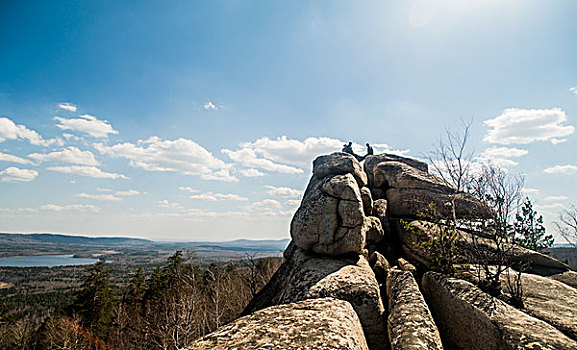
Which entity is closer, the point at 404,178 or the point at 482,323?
the point at 482,323

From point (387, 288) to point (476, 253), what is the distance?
4588 mm

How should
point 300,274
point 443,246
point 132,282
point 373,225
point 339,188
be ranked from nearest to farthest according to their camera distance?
point 443,246 < point 300,274 < point 339,188 < point 373,225 < point 132,282

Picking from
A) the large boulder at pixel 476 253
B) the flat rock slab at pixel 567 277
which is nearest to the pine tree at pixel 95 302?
the large boulder at pixel 476 253

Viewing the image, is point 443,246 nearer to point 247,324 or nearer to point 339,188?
point 339,188

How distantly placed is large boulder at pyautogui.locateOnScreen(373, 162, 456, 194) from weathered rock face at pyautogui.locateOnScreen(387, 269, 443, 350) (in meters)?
9.50

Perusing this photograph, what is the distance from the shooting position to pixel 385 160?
66.4ft

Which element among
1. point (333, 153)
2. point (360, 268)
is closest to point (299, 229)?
point (360, 268)

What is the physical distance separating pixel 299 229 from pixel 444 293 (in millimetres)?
6776

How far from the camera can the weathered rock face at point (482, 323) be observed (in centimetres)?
520

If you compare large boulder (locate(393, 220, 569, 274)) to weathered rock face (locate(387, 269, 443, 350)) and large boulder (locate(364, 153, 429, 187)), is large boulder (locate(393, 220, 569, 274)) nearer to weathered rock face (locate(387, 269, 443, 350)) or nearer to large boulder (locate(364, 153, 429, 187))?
weathered rock face (locate(387, 269, 443, 350))

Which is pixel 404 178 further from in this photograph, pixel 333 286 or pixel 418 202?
pixel 333 286

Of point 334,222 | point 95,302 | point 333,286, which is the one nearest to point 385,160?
point 334,222

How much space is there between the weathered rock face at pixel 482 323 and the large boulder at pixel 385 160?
40.1 ft

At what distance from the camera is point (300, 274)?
11578mm
